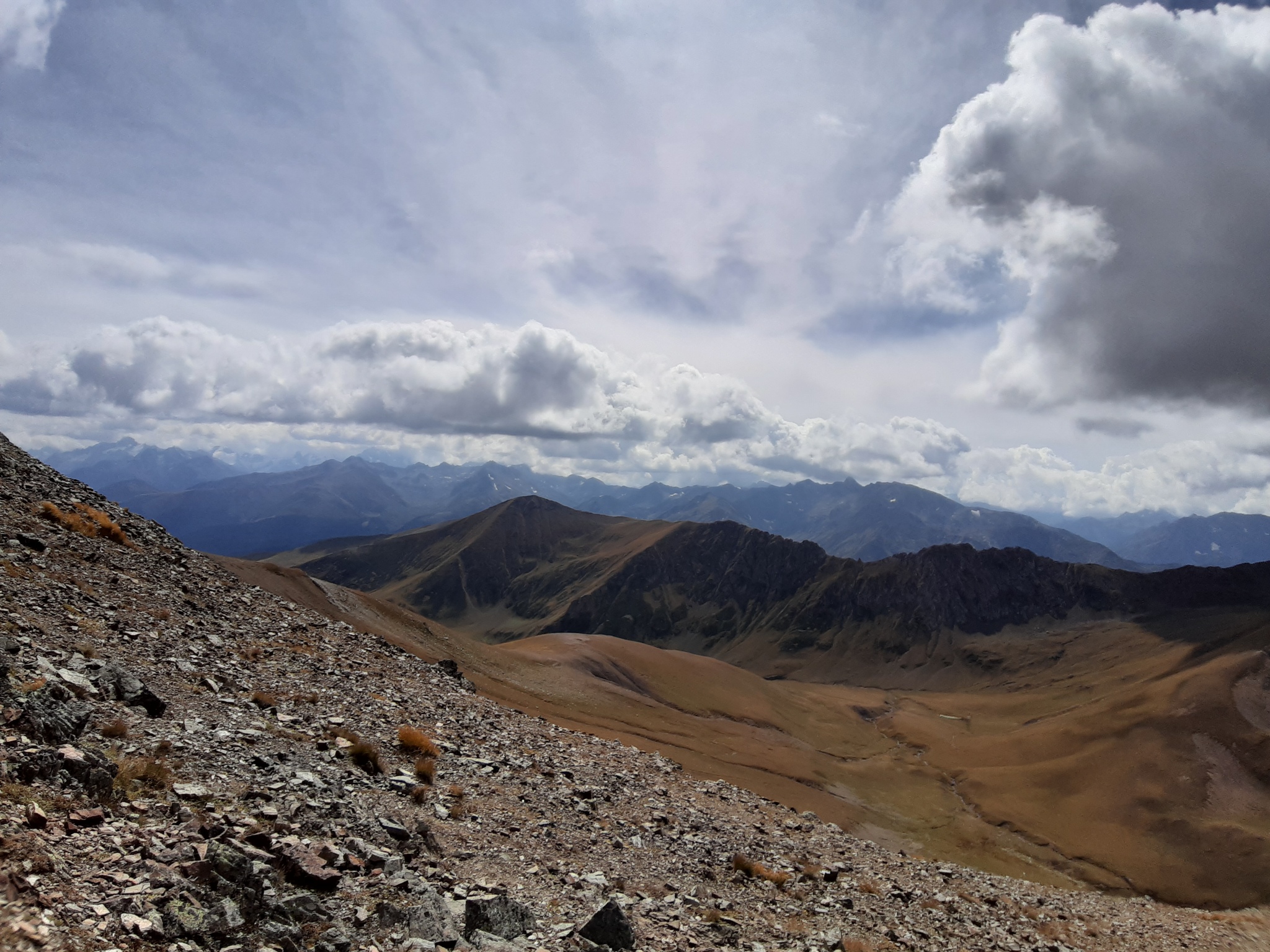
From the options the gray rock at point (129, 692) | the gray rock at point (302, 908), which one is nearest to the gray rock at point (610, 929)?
the gray rock at point (302, 908)

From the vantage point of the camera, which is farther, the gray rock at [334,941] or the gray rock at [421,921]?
the gray rock at [421,921]

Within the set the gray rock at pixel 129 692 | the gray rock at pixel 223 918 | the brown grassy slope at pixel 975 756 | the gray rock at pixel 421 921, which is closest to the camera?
the gray rock at pixel 223 918

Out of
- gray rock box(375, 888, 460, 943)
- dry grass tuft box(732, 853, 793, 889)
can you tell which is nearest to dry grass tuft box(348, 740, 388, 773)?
gray rock box(375, 888, 460, 943)

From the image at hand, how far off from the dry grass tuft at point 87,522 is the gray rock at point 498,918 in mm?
25512

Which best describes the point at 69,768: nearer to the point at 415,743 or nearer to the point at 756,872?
the point at 415,743

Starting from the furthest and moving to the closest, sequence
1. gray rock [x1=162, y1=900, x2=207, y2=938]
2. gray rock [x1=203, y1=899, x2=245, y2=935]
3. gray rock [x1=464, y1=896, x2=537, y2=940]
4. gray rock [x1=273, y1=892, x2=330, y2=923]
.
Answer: gray rock [x1=464, y1=896, x2=537, y2=940] < gray rock [x1=273, y1=892, x2=330, y2=923] < gray rock [x1=203, y1=899, x2=245, y2=935] < gray rock [x1=162, y1=900, x2=207, y2=938]

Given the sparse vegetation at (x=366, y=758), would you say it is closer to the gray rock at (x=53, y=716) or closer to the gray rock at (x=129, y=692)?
the gray rock at (x=129, y=692)

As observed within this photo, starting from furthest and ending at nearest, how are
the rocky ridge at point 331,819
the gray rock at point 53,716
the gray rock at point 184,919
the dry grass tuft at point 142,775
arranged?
the gray rock at point 53,716, the dry grass tuft at point 142,775, the rocky ridge at point 331,819, the gray rock at point 184,919

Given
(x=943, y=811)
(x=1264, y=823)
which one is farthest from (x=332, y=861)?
(x=1264, y=823)

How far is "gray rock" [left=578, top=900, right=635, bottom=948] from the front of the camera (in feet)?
38.6

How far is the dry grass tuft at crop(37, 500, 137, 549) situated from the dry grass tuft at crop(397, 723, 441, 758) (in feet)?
58.4

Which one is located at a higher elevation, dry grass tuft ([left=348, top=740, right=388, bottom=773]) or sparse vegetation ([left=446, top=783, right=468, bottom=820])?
dry grass tuft ([left=348, top=740, right=388, bottom=773])

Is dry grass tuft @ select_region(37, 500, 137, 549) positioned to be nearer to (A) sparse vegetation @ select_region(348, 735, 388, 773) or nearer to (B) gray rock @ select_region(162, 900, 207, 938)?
(A) sparse vegetation @ select_region(348, 735, 388, 773)

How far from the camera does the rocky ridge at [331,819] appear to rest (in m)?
9.23
